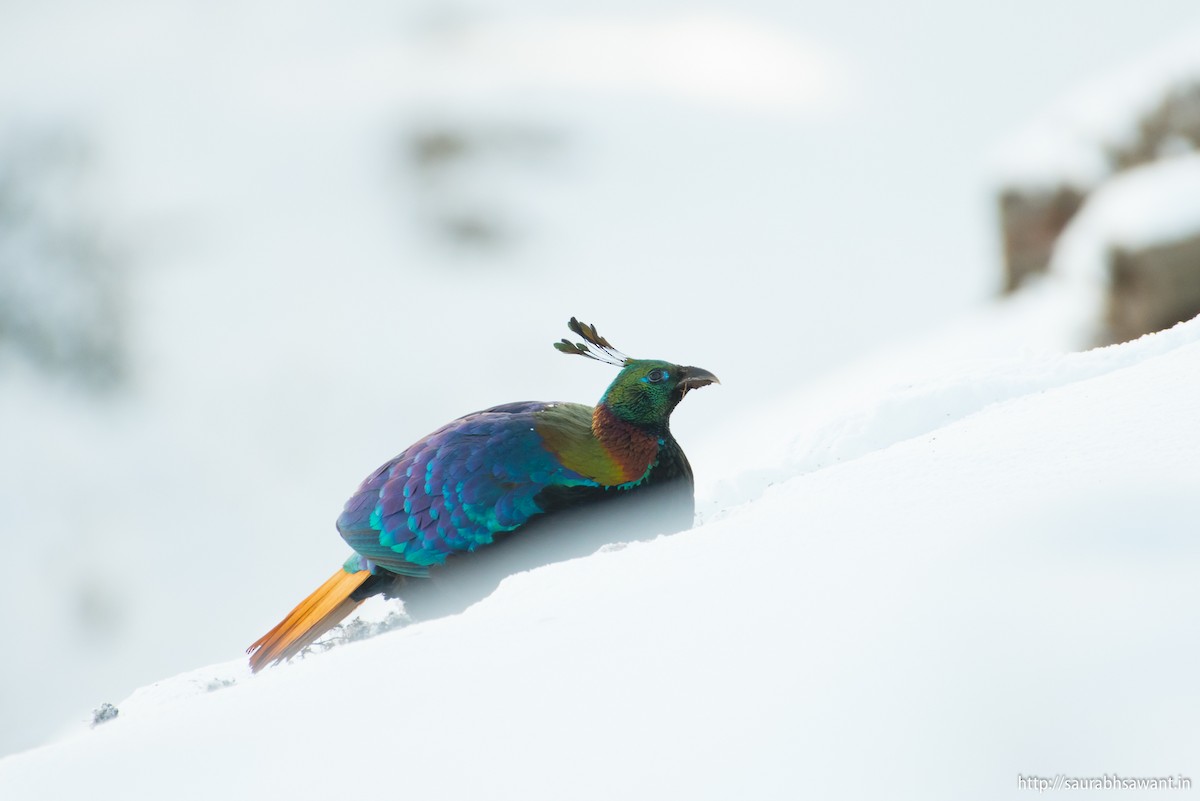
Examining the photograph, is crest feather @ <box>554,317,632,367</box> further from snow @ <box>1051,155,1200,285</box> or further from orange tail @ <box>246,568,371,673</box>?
snow @ <box>1051,155,1200,285</box>

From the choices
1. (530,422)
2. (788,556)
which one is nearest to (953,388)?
(530,422)

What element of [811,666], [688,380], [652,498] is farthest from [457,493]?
[811,666]

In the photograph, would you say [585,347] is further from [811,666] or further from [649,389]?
[811,666]

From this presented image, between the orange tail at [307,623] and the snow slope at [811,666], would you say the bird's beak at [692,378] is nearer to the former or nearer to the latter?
the snow slope at [811,666]

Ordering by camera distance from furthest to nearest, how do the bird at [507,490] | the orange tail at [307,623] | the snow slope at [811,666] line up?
1. the orange tail at [307,623]
2. the bird at [507,490]
3. the snow slope at [811,666]

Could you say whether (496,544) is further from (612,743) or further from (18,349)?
(18,349)

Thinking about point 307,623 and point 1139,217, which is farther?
point 1139,217

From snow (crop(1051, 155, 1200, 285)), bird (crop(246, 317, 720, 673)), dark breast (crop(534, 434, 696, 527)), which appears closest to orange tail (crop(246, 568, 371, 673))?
bird (crop(246, 317, 720, 673))

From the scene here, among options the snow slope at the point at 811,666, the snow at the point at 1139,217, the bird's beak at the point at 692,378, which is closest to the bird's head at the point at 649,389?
the bird's beak at the point at 692,378
